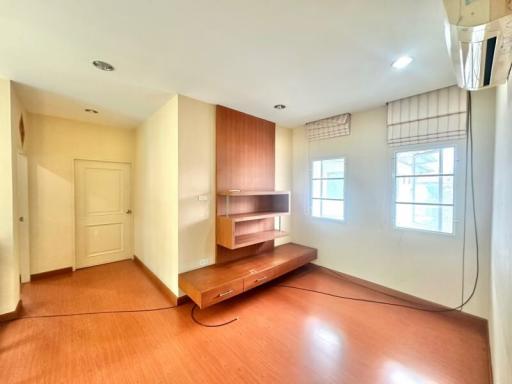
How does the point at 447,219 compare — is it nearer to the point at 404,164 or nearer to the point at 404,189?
the point at 404,189

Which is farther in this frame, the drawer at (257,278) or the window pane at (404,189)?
the window pane at (404,189)

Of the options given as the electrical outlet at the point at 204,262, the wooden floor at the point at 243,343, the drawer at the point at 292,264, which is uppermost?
the electrical outlet at the point at 204,262

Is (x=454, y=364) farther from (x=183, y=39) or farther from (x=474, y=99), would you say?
(x=183, y=39)

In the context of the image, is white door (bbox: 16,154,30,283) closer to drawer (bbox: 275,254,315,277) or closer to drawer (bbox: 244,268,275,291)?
drawer (bbox: 244,268,275,291)

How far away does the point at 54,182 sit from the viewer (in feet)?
11.4

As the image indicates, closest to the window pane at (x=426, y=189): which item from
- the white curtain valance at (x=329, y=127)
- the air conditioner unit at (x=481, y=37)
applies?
the white curtain valance at (x=329, y=127)

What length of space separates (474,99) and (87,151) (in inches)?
225

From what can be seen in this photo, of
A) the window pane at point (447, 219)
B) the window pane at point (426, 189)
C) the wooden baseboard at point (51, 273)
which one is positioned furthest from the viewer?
the wooden baseboard at point (51, 273)

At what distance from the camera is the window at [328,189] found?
11.5ft

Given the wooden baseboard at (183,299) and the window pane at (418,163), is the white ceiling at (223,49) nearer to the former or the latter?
the window pane at (418,163)

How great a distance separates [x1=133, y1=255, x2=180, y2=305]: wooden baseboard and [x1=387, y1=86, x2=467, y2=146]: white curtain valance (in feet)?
11.9

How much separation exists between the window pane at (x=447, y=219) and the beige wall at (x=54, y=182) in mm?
5535

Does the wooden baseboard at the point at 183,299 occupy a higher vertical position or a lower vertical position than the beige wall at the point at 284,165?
lower

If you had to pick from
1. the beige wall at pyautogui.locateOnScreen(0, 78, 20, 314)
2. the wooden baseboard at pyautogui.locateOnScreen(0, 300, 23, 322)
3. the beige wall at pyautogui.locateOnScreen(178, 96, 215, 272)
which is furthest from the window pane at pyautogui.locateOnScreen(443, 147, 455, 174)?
the wooden baseboard at pyautogui.locateOnScreen(0, 300, 23, 322)
